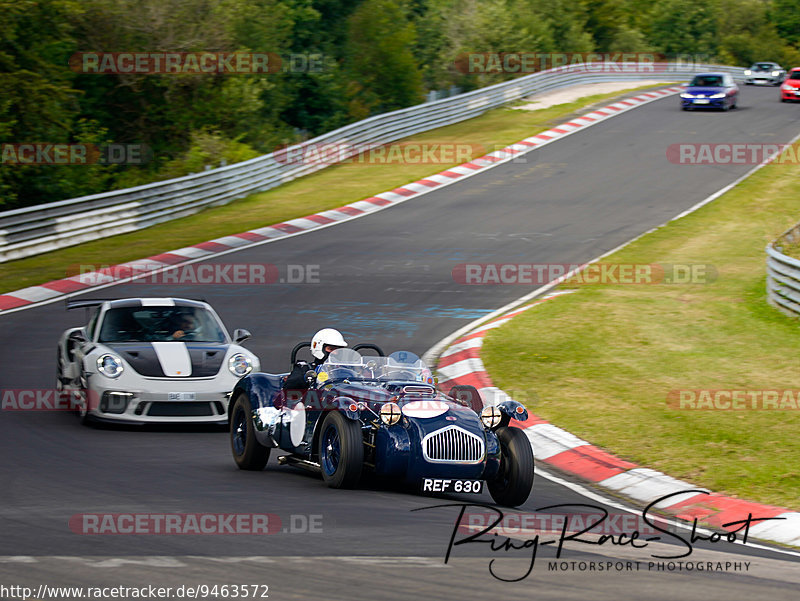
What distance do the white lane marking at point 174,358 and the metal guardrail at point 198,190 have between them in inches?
465

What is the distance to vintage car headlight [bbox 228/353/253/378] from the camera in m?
12.1

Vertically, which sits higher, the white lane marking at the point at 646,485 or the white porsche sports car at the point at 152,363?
the white porsche sports car at the point at 152,363

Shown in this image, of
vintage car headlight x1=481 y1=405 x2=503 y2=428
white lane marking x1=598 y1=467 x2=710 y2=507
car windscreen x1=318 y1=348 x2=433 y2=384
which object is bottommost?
white lane marking x1=598 y1=467 x2=710 y2=507

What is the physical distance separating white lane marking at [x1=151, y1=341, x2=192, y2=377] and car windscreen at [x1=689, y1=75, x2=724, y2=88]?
107 ft

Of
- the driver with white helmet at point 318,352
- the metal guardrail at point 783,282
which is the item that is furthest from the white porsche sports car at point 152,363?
the metal guardrail at point 783,282

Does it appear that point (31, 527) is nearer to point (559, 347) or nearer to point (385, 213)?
point (559, 347)

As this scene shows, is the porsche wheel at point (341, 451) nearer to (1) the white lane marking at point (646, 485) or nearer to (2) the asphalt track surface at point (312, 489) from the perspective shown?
(2) the asphalt track surface at point (312, 489)

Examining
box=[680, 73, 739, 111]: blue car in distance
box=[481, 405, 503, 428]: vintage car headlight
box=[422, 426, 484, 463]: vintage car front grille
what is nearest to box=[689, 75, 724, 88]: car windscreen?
box=[680, 73, 739, 111]: blue car in distance

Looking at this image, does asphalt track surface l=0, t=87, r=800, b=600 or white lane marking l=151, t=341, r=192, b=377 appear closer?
asphalt track surface l=0, t=87, r=800, b=600

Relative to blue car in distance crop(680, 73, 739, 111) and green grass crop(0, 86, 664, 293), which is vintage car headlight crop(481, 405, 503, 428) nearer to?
green grass crop(0, 86, 664, 293)

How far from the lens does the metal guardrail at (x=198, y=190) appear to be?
23547 mm

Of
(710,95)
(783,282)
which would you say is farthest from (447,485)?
(710,95)

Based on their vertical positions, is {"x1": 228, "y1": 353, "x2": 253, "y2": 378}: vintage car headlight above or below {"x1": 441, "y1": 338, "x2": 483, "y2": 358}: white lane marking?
above

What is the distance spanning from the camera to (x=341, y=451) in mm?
8539
